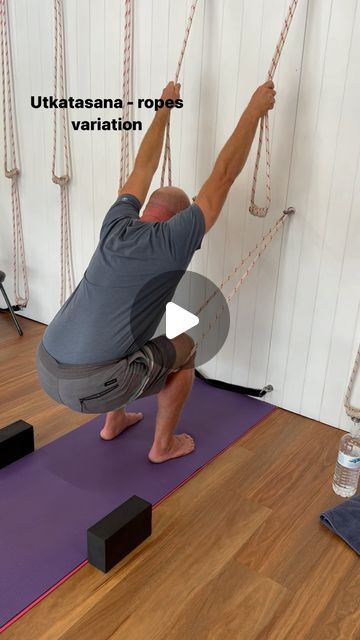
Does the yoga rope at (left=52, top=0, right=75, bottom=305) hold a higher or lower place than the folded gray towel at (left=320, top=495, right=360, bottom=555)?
higher

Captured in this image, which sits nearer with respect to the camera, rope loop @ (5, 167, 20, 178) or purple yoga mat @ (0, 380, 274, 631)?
purple yoga mat @ (0, 380, 274, 631)

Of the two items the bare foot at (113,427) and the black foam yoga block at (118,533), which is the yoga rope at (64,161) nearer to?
the bare foot at (113,427)

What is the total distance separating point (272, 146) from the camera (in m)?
2.33

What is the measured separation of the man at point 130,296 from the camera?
174cm

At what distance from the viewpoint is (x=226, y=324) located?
2723mm

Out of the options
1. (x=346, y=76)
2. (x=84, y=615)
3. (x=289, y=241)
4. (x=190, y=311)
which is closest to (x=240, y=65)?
(x=346, y=76)

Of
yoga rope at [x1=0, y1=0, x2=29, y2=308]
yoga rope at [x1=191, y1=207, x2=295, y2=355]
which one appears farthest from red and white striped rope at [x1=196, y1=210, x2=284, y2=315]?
→ yoga rope at [x1=0, y1=0, x2=29, y2=308]

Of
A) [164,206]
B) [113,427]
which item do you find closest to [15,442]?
[113,427]

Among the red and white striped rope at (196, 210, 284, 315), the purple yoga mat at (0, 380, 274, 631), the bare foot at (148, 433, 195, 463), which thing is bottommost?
the purple yoga mat at (0, 380, 274, 631)

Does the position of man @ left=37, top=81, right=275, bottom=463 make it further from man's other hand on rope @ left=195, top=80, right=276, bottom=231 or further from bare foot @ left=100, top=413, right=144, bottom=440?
bare foot @ left=100, top=413, right=144, bottom=440

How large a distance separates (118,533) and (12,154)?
98.9 inches

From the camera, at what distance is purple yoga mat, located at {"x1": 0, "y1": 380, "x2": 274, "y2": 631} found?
162 cm

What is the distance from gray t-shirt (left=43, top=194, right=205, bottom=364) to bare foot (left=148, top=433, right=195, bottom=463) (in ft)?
1.62

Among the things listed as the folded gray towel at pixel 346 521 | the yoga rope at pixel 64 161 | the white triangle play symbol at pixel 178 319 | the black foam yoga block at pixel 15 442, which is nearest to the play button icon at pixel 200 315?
the white triangle play symbol at pixel 178 319
